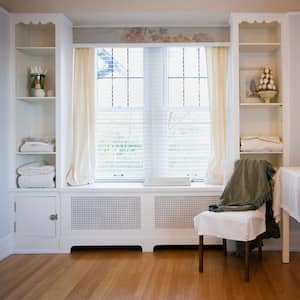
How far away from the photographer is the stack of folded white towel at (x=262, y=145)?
11.6 ft

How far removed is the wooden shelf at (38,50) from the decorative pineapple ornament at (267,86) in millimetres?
2164

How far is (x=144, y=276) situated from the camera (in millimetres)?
2967

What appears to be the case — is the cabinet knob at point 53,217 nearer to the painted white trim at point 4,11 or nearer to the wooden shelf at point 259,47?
the painted white trim at point 4,11

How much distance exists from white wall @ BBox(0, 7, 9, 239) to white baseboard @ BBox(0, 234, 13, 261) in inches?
1.9

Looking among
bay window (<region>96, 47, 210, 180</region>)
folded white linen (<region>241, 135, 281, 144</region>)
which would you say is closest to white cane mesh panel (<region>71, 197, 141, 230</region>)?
bay window (<region>96, 47, 210, 180</region>)

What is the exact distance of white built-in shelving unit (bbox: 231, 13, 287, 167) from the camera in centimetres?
356

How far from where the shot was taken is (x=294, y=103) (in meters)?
3.52

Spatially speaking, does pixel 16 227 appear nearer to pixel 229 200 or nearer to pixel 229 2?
pixel 229 200

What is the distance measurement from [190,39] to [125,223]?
6.95 ft

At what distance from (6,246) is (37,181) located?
2.28 feet

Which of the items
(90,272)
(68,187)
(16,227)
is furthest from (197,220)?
(16,227)

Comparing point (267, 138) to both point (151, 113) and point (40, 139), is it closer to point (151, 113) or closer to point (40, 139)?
point (151, 113)

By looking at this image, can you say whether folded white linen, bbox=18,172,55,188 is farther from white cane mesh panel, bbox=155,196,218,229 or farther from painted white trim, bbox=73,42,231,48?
painted white trim, bbox=73,42,231,48

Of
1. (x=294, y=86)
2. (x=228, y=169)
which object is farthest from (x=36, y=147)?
(x=294, y=86)
